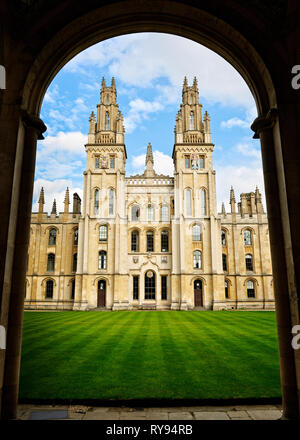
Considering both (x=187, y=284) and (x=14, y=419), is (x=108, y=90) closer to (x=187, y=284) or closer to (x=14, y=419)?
(x=187, y=284)

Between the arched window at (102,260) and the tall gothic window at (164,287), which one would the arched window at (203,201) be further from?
the arched window at (102,260)

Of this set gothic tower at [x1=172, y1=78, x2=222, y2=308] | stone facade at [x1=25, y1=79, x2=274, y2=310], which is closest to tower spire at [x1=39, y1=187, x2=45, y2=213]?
stone facade at [x1=25, y1=79, x2=274, y2=310]

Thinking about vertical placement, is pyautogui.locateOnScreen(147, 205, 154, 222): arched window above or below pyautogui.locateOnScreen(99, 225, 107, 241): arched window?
above

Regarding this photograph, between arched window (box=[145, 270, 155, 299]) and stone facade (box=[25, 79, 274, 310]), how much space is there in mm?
119

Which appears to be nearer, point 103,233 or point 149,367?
point 149,367

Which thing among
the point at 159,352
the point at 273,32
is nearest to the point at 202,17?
the point at 273,32

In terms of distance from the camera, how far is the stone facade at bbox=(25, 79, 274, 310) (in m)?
36.2

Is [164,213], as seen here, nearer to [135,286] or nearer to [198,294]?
[135,286]

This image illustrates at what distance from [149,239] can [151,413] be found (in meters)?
33.3

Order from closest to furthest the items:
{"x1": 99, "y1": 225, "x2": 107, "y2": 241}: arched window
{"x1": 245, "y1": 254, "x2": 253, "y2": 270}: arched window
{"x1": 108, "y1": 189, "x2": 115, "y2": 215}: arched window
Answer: {"x1": 99, "y1": 225, "x2": 107, "y2": 241}: arched window
{"x1": 108, "y1": 189, "x2": 115, "y2": 215}: arched window
{"x1": 245, "y1": 254, "x2": 253, "y2": 270}: arched window

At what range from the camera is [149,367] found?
8.48 meters

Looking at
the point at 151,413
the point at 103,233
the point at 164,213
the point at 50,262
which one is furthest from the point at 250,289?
the point at 151,413

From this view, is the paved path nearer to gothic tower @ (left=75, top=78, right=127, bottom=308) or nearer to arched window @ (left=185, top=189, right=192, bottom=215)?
gothic tower @ (left=75, top=78, right=127, bottom=308)

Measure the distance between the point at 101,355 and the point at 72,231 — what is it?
3284cm
